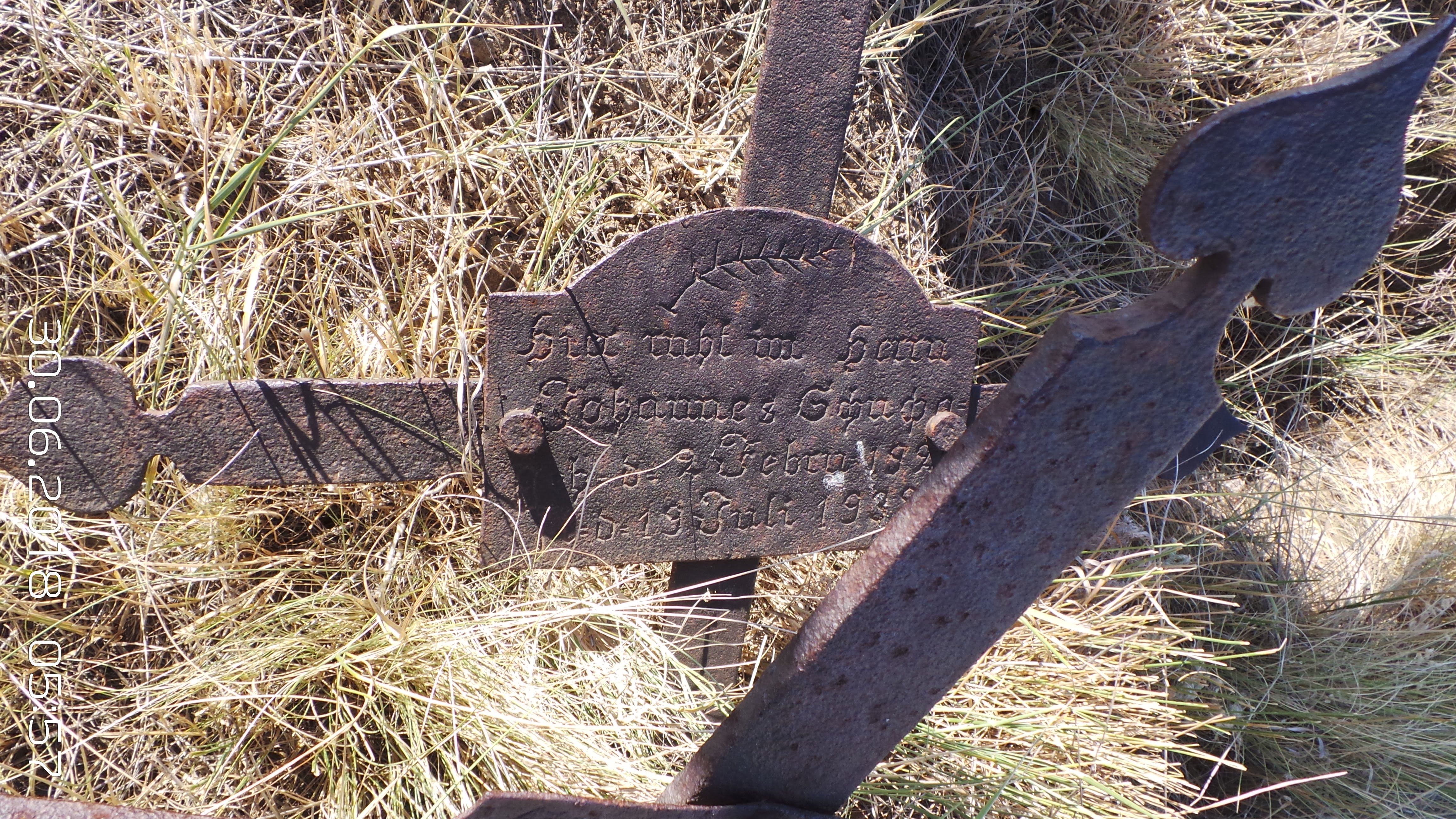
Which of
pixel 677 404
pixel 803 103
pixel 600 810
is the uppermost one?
pixel 803 103


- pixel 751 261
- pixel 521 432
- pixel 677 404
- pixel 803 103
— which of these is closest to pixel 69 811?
pixel 521 432

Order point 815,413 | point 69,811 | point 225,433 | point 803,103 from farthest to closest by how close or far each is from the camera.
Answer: point 815,413 → point 803,103 → point 225,433 → point 69,811

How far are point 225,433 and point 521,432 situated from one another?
377mm

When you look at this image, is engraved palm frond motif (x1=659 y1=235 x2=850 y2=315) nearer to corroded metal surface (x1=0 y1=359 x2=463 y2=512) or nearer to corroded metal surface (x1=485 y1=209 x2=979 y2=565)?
corroded metal surface (x1=485 y1=209 x2=979 y2=565)

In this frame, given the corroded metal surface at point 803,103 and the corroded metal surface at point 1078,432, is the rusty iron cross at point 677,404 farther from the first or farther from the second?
the corroded metal surface at point 1078,432

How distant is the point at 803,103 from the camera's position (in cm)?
118

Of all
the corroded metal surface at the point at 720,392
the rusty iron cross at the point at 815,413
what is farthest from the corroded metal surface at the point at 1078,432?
the corroded metal surface at the point at 720,392

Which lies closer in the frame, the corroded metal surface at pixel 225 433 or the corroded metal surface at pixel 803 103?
the corroded metal surface at pixel 225 433

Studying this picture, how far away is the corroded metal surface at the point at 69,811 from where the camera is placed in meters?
0.73

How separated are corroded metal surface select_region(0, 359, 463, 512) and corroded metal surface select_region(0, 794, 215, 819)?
0.41 metres

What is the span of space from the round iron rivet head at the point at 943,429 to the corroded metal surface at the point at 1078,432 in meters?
0.50

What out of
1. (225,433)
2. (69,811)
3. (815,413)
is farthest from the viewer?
(815,413)

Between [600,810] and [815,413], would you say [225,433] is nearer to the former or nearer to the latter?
[600,810]

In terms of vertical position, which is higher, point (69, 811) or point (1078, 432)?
point (1078, 432)
